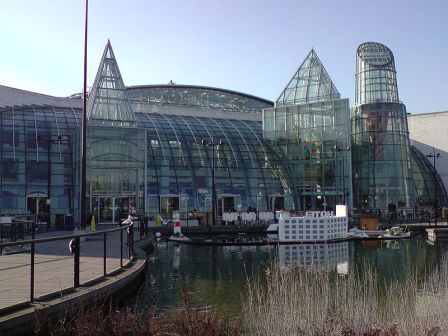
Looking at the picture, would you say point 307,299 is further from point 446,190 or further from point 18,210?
point 446,190

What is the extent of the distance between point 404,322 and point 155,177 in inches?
1636

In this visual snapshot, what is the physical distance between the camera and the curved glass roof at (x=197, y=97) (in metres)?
68.7

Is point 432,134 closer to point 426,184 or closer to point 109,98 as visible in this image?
point 426,184

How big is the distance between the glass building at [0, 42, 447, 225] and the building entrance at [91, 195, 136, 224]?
0.30 feet

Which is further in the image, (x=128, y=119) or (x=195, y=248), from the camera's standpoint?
(x=128, y=119)

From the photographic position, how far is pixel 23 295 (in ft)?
33.6

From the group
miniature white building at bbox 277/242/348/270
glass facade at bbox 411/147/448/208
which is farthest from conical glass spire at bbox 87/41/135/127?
glass facade at bbox 411/147/448/208

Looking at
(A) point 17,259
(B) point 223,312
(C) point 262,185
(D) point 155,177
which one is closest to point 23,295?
(B) point 223,312

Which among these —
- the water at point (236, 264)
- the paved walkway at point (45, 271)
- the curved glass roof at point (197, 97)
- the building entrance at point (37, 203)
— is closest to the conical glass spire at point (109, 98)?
the building entrance at point (37, 203)

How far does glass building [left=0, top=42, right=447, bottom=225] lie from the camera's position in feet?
142

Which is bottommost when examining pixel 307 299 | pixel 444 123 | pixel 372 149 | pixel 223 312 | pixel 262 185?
pixel 223 312

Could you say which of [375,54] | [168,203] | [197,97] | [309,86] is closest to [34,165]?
[168,203]

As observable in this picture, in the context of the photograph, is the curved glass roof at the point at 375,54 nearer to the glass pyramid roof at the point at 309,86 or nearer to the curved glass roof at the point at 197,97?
the glass pyramid roof at the point at 309,86

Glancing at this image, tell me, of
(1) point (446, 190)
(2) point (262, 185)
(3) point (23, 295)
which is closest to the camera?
(3) point (23, 295)
